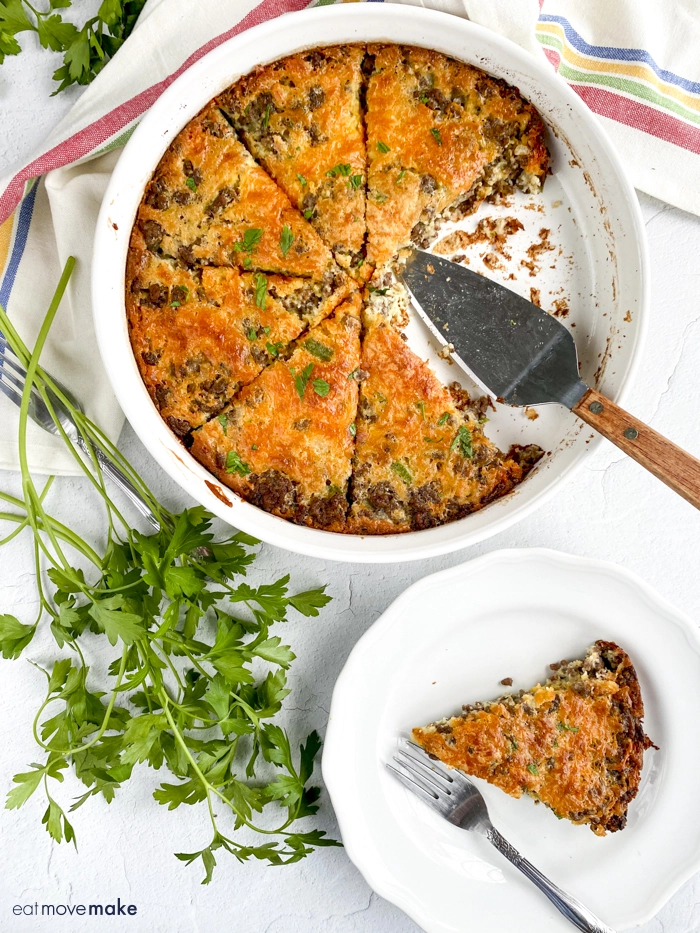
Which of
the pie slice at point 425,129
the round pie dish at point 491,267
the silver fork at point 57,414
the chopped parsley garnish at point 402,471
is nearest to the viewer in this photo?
the round pie dish at point 491,267

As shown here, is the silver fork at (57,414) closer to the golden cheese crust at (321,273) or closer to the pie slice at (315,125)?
the golden cheese crust at (321,273)

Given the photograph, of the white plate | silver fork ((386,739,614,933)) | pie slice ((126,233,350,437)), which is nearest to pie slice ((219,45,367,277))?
pie slice ((126,233,350,437))

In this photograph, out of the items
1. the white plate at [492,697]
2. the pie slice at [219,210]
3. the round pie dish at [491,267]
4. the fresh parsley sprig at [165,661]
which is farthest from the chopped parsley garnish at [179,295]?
the white plate at [492,697]

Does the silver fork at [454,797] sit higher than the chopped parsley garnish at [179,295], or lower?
lower

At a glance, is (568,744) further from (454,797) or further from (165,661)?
(165,661)

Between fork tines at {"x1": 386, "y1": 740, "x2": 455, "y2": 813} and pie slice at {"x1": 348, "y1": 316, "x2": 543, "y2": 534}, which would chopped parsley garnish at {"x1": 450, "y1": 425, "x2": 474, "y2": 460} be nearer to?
pie slice at {"x1": 348, "y1": 316, "x2": 543, "y2": 534}

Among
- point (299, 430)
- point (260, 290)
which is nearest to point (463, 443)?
point (299, 430)
